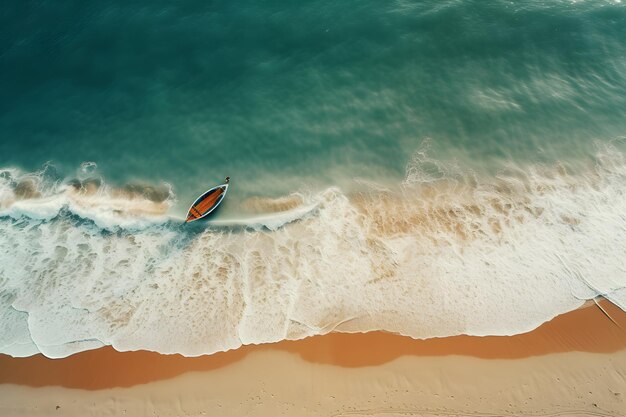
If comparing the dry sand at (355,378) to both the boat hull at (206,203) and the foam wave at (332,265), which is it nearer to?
the foam wave at (332,265)

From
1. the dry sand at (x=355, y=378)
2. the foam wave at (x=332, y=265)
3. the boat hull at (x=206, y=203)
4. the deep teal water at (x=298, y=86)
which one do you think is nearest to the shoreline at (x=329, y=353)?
the dry sand at (x=355, y=378)

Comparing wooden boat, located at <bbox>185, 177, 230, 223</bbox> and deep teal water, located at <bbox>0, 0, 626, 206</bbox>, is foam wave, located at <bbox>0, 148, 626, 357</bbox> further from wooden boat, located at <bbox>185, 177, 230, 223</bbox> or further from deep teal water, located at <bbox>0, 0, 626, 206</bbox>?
deep teal water, located at <bbox>0, 0, 626, 206</bbox>

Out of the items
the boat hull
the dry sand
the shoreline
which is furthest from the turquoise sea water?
the boat hull

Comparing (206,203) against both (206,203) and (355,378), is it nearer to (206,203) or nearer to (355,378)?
(206,203)

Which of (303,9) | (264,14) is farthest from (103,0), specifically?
(303,9)

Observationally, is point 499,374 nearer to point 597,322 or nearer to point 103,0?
point 597,322

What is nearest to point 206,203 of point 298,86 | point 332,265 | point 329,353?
point 332,265
